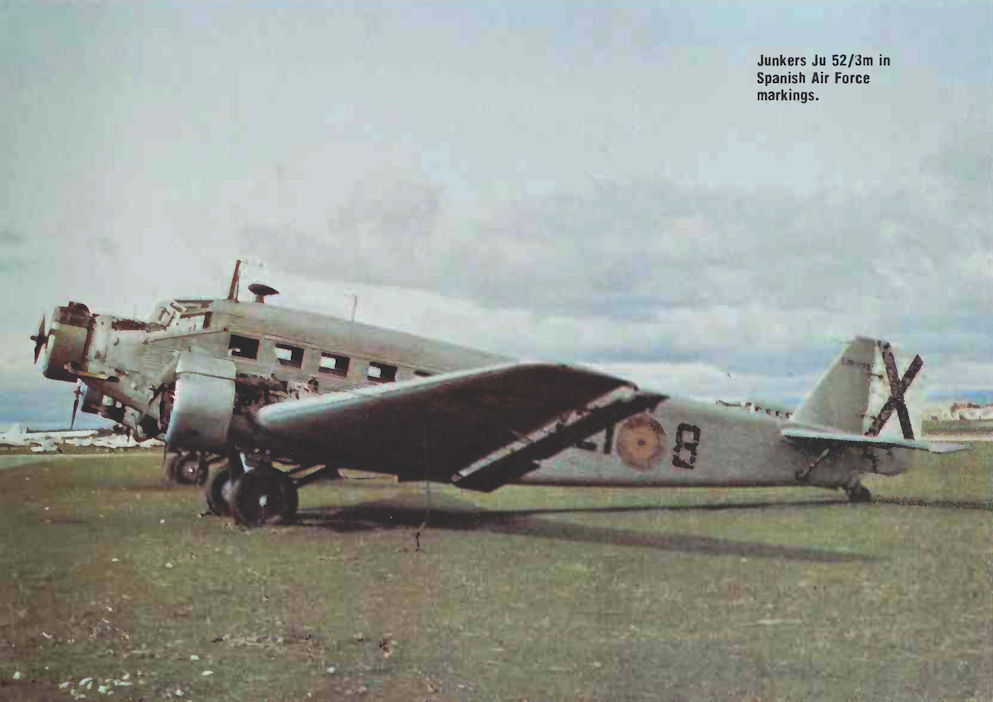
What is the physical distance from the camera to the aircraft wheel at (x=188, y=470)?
13305 mm

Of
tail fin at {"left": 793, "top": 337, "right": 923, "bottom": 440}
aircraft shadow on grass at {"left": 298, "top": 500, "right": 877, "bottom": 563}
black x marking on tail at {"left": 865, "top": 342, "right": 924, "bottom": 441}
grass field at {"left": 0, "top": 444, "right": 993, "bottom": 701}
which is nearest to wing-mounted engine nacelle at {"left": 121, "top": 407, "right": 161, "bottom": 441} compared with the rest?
grass field at {"left": 0, "top": 444, "right": 993, "bottom": 701}

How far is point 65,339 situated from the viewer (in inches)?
325

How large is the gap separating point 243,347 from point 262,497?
1626 millimetres

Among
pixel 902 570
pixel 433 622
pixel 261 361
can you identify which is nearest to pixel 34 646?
pixel 433 622

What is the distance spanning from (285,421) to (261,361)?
1.16 metres

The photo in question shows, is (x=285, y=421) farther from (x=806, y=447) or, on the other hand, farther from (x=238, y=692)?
(x=806, y=447)

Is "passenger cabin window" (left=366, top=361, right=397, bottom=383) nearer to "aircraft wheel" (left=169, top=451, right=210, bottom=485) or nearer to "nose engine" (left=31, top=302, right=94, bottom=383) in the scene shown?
"nose engine" (left=31, top=302, right=94, bottom=383)

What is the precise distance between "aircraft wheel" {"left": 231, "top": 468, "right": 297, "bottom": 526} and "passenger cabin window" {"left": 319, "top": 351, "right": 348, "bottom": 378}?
1.25 metres

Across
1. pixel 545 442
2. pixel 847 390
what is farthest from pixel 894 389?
pixel 545 442

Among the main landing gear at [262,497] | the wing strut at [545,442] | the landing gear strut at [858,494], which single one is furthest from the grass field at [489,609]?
the landing gear strut at [858,494]

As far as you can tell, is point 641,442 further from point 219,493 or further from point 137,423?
point 137,423

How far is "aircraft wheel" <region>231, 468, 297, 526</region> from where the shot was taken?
7.50 m

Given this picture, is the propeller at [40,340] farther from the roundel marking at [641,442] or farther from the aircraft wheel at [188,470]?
the roundel marking at [641,442]

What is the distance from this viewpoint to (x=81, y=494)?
32.9ft
